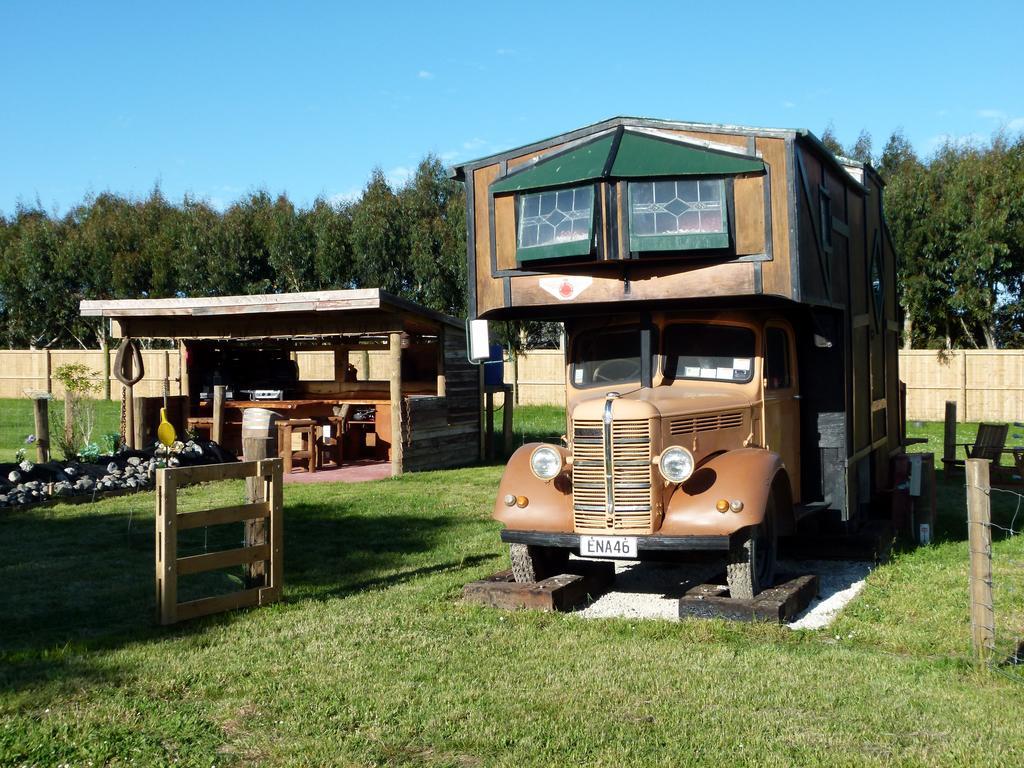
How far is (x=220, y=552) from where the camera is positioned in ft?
22.6

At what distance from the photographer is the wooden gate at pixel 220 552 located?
6.64 metres

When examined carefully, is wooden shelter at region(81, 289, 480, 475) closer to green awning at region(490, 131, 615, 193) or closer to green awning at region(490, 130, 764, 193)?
green awning at region(490, 131, 615, 193)

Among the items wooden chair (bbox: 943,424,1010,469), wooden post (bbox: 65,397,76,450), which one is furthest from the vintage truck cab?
wooden post (bbox: 65,397,76,450)

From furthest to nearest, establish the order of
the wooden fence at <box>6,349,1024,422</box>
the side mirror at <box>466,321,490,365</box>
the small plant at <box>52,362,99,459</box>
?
the wooden fence at <box>6,349,1024,422</box> → the small plant at <box>52,362,99,459</box> → the side mirror at <box>466,321,490,365</box>

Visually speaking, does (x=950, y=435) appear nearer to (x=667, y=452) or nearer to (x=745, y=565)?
(x=745, y=565)

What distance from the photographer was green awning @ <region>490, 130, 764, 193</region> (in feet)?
24.2

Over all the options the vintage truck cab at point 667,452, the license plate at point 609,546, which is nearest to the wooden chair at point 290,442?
the vintage truck cab at point 667,452

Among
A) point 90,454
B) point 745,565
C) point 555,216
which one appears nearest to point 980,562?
point 745,565

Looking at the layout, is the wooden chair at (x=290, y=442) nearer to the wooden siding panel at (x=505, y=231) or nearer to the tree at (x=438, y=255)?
the wooden siding panel at (x=505, y=231)

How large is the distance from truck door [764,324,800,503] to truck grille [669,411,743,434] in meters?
0.48

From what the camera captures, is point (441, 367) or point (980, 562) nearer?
point (980, 562)

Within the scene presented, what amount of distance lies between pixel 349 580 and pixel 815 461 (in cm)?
401

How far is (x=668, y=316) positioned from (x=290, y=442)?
9.39 metres

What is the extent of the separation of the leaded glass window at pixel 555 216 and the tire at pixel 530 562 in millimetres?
2209
